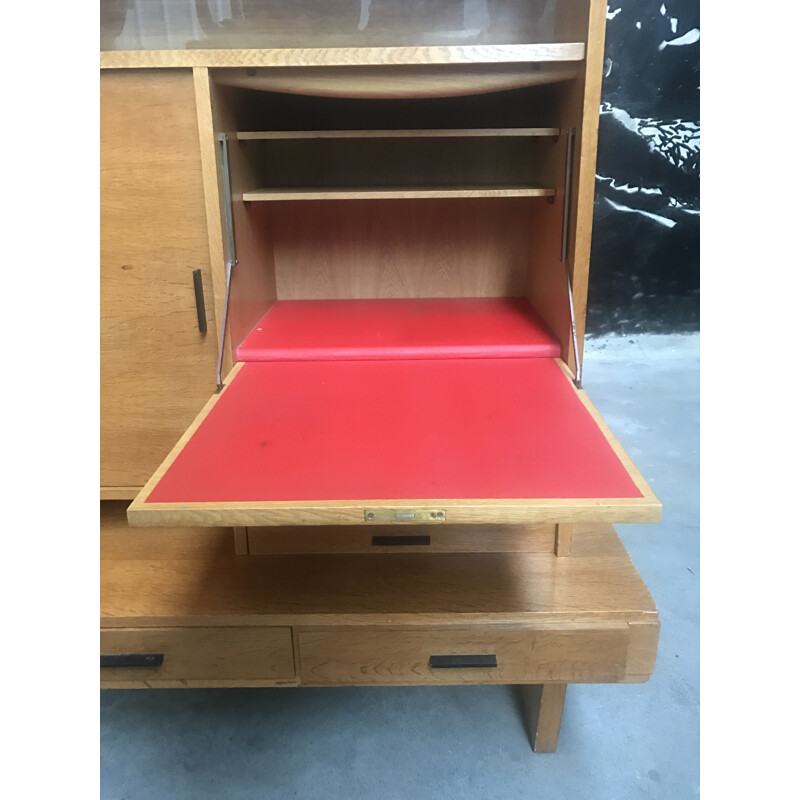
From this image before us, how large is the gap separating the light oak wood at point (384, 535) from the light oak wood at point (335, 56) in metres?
0.93

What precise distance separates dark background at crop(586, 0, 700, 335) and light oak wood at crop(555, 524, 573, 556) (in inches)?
75.4

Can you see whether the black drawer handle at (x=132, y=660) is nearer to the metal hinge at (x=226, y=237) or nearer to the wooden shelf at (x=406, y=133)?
the metal hinge at (x=226, y=237)

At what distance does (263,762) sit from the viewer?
55.3 inches

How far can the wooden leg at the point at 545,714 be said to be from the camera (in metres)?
1.36

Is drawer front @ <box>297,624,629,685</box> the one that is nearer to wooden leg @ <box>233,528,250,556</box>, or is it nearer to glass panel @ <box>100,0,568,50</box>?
wooden leg @ <box>233,528,250,556</box>

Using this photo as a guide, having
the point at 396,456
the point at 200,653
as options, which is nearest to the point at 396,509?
the point at 396,456

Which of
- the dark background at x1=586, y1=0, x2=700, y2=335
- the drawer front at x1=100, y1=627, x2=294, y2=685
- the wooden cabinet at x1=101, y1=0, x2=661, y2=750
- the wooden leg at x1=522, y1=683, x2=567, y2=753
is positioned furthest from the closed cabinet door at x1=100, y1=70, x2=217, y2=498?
the dark background at x1=586, y1=0, x2=700, y2=335

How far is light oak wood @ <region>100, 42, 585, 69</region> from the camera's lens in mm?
1160

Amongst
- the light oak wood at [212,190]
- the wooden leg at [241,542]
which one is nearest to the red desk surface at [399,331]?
the light oak wood at [212,190]

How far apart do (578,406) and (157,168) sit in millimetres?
924

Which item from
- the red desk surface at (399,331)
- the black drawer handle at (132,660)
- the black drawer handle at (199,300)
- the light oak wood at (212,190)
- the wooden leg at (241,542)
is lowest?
the black drawer handle at (132,660)

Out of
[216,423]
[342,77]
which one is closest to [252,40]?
[342,77]

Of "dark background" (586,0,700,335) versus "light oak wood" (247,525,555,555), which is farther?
"dark background" (586,0,700,335)

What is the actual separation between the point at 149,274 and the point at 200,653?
0.76m
